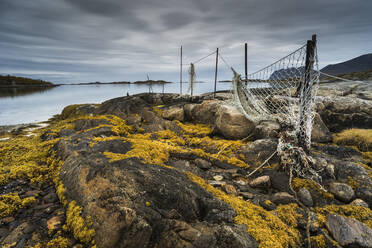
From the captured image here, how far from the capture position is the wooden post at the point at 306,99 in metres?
3.72

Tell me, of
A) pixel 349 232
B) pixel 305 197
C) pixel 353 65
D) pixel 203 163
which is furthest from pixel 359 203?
pixel 353 65

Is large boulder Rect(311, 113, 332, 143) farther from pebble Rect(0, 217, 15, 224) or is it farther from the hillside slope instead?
the hillside slope

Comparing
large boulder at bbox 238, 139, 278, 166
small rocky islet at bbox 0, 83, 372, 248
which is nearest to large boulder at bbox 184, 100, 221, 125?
small rocky islet at bbox 0, 83, 372, 248

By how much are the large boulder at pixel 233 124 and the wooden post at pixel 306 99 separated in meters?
2.23

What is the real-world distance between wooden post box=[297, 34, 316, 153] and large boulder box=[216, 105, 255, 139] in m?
2.23

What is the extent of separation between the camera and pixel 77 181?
2443mm

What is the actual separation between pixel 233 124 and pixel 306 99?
2.76m

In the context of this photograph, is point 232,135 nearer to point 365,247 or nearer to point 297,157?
point 297,157

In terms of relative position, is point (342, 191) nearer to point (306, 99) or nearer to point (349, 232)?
point (349, 232)

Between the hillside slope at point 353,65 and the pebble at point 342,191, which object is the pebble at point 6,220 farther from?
the hillside slope at point 353,65

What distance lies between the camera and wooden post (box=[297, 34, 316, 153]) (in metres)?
3.72

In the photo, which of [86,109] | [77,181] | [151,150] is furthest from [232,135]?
[86,109]

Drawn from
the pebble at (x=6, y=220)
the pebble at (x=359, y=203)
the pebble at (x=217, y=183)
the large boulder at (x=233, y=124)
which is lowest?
the pebble at (x=359, y=203)

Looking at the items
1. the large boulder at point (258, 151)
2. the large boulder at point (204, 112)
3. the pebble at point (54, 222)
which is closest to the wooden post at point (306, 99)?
the large boulder at point (258, 151)
